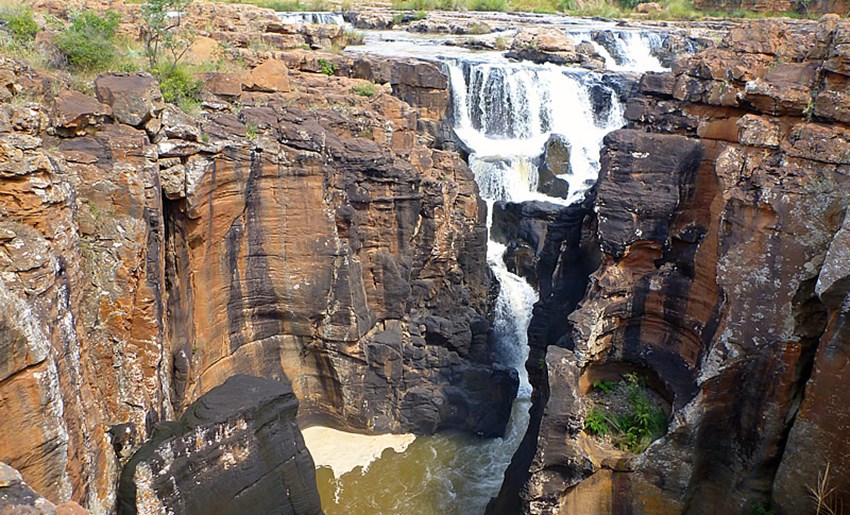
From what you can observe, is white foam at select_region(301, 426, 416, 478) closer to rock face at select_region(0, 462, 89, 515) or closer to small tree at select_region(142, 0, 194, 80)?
small tree at select_region(142, 0, 194, 80)

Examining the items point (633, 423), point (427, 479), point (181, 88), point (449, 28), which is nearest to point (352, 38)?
point (449, 28)

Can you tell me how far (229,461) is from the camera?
11.0 meters

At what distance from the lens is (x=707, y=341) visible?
37.2 feet

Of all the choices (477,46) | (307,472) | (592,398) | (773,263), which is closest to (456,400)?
(592,398)

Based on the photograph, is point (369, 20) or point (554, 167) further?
point (369, 20)

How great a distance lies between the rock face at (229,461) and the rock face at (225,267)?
0.60 m

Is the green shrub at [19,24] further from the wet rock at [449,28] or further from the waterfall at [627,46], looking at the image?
the wet rock at [449,28]

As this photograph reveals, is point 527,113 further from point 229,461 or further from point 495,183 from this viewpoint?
point 229,461

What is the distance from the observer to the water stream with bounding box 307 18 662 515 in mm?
15281

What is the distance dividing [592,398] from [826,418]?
4320 millimetres

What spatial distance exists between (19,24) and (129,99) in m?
5.21

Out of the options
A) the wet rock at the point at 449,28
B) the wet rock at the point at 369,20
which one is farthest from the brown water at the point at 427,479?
the wet rock at the point at 369,20

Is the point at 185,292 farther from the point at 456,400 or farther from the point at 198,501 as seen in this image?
the point at 456,400

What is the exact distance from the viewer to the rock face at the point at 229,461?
Answer: 34.0ft
